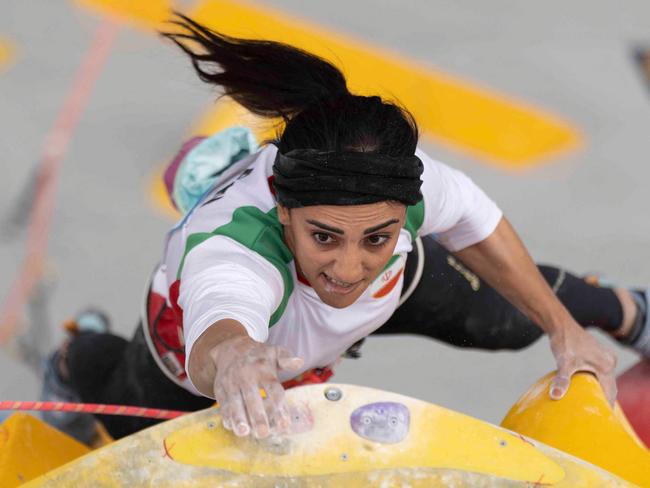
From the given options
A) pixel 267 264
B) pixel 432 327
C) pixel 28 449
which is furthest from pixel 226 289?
pixel 432 327

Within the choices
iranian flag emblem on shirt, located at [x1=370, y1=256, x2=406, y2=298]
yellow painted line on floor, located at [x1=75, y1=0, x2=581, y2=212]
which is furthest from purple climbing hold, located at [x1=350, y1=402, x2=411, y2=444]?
yellow painted line on floor, located at [x1=75, y1=0, x2=581, y2=212]

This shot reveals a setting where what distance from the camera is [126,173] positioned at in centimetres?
414

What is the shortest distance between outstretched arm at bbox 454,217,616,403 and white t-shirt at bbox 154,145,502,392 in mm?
33

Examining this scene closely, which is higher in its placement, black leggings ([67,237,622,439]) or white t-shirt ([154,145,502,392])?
white t-shirt ([154,145,502,392])

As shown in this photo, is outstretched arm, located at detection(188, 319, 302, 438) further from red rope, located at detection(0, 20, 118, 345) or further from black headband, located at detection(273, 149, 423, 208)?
red rope, located at detection(0, 20, 118, 345)

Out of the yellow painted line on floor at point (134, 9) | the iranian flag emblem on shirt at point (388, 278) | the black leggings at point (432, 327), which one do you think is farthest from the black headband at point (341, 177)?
the yellow painted line on floor at point (134, 9)

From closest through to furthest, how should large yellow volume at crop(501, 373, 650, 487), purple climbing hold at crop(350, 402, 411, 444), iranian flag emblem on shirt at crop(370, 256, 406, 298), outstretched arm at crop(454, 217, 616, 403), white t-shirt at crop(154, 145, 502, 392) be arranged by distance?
purple climbing hold at crop(350, 402, 411, 444), white t-shirt at crop(154, 145, 502, 392), large yellow volume at crop(501, 373, 650, 487), iranian flag emblem on shirt at crop(370, 256, 406, 298), outstretched arm at crop(454, 217, 616, 403)

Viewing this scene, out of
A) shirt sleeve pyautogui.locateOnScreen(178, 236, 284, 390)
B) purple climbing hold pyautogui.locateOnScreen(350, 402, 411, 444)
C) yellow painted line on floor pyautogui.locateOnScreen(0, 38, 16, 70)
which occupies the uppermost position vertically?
yellow painted line on floor pyautogui.locateOnScreen(0, 38, 16, 70)

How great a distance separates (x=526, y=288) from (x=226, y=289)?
0.80m

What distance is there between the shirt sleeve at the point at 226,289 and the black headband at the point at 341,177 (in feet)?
0.39

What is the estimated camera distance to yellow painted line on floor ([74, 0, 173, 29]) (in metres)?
4.95

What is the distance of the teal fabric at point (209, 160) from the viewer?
2242mm

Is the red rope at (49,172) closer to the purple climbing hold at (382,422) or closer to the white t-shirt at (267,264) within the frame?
the white t-shirt at (267,264)

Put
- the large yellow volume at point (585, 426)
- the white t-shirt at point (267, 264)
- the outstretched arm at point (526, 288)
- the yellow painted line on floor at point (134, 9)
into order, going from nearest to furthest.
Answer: the white t-shirt at point (267, 264) < the large yellow volume at point (585, 426) < the outstretched arm at point (526, 288) < the yellow painted line on floor at point (134, 9)
